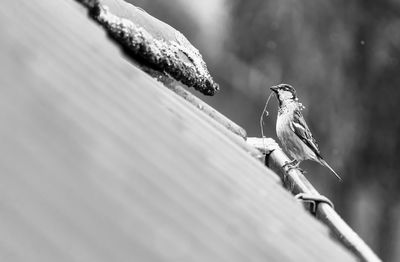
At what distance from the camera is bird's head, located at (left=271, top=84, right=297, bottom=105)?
8.98 meters

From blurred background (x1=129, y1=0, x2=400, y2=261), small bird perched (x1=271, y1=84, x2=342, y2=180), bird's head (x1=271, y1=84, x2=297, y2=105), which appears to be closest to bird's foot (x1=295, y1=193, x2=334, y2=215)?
small bird perched (x1=271, y1=84, x2=342, y2=180)

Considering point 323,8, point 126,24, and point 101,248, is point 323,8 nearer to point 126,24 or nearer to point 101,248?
point 126,24

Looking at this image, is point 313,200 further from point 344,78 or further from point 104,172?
point 344,78

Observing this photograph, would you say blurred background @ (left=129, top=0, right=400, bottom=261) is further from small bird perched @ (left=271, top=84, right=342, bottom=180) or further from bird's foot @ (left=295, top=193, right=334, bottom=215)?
bird's foot @ (left=295, top=193, right=334, bottom=215)

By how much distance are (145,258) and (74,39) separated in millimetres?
981

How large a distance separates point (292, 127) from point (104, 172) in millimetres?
7300

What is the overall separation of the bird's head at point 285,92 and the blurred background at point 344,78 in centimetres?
1114

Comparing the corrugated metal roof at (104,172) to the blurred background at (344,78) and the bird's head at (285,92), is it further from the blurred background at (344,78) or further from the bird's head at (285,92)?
the blurred background at (344,78)

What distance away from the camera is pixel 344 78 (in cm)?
2122

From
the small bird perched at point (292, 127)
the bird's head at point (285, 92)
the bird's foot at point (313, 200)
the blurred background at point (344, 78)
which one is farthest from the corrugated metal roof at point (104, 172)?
the blurred background at point (344, 78)

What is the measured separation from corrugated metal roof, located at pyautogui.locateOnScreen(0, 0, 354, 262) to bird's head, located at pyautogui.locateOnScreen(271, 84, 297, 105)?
627cm

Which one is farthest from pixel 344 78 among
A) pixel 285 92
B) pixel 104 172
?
pixel 104 172

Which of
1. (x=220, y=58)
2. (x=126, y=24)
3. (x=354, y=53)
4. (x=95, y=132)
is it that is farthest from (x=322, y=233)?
(x=220, y=58)

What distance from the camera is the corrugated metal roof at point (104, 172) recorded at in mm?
1313
